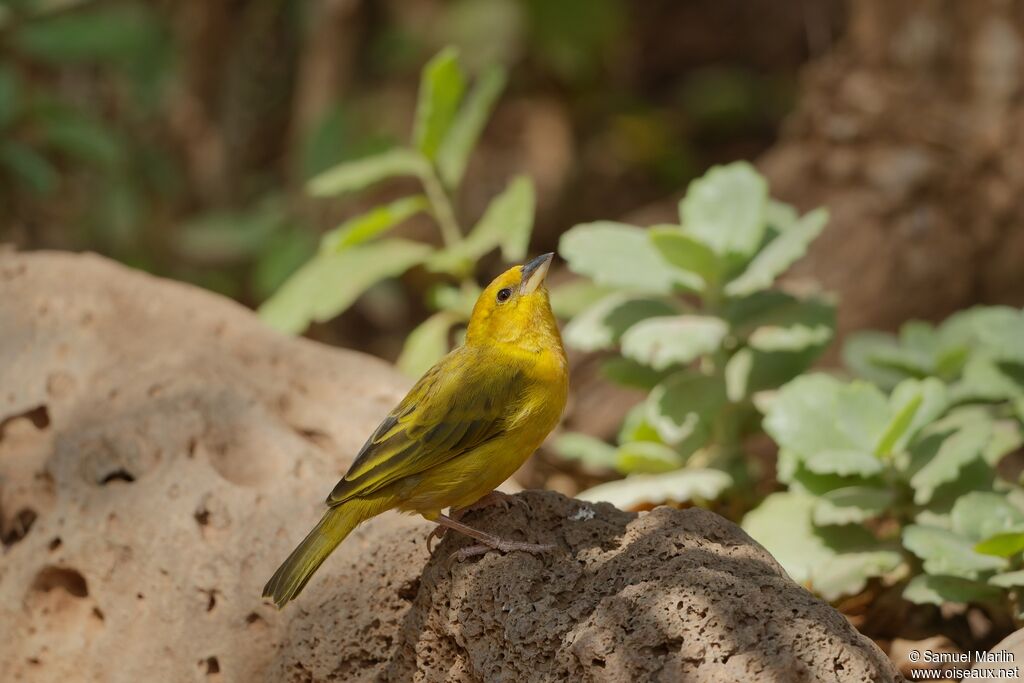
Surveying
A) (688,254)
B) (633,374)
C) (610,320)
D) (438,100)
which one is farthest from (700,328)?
(438,100)

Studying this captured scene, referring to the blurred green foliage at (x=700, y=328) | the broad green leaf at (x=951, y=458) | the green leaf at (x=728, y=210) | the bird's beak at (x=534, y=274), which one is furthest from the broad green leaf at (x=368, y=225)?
the broad green leaf at (x=951, y=458)

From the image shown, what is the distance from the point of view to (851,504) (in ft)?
12.1

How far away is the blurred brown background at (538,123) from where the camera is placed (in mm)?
6008

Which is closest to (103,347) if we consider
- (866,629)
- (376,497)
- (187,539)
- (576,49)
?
(187,539)

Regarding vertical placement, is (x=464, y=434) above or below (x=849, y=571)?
above

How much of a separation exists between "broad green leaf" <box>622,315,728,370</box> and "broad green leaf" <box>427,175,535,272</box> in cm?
72

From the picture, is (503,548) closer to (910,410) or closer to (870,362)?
(910,410)

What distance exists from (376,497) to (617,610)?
817 millimetres

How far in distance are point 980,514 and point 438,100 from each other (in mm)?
2758

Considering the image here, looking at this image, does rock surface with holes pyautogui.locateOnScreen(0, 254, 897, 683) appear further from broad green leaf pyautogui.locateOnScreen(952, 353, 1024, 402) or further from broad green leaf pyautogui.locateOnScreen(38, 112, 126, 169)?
broad green leaf pyautogui.locateOnScreen(38, 112, 126, 169)

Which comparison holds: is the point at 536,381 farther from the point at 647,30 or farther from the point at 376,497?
the point at 647,30

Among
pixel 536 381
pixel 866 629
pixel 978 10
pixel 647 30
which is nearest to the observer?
pixel 536 381

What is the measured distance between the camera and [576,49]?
8812 millimetres

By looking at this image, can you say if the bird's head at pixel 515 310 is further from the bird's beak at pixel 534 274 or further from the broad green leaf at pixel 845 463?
the broad green leaf at pixel 845 463
